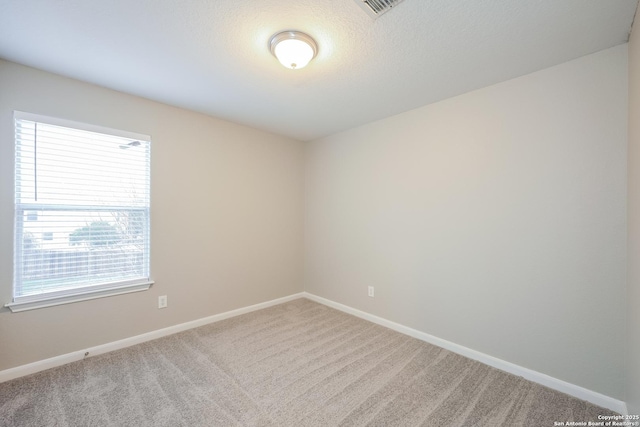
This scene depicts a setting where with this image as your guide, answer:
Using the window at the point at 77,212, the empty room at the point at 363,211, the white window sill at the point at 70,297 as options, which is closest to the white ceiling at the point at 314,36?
the empty room at the point at 363,211

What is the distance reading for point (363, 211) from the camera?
3336 mm

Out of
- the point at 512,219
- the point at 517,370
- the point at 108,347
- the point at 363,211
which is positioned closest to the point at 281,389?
the point at 108,347

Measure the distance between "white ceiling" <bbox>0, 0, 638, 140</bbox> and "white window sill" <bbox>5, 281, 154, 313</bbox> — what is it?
1859 millimetres

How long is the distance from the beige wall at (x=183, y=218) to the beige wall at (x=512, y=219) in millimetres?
1229

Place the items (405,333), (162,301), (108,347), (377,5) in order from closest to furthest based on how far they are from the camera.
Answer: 1. (377,5)
2. (108,347)
3. (162,301)
4. (405,333)

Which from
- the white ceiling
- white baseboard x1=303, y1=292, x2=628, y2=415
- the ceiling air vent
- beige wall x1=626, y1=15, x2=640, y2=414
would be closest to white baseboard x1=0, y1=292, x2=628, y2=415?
white baseboard x1=303, y1=292, x2=628, y2=415

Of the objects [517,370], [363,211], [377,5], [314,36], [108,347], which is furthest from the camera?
[363,211]

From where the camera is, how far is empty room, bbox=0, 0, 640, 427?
1.65m

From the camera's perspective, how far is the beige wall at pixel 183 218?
6.82 feet

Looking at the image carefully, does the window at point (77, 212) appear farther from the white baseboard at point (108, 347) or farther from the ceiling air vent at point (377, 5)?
the ceiling air vent at point (377, 5)

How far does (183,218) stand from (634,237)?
3625mm

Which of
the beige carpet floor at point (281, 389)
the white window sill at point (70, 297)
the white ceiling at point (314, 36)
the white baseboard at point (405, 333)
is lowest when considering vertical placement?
the beige carpet floor at point (281, 389)

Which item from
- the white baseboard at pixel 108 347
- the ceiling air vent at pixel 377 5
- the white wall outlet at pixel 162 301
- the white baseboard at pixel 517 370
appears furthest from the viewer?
the white wall outlet at pixel 162 301

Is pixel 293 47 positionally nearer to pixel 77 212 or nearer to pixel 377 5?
pixel 377 5
